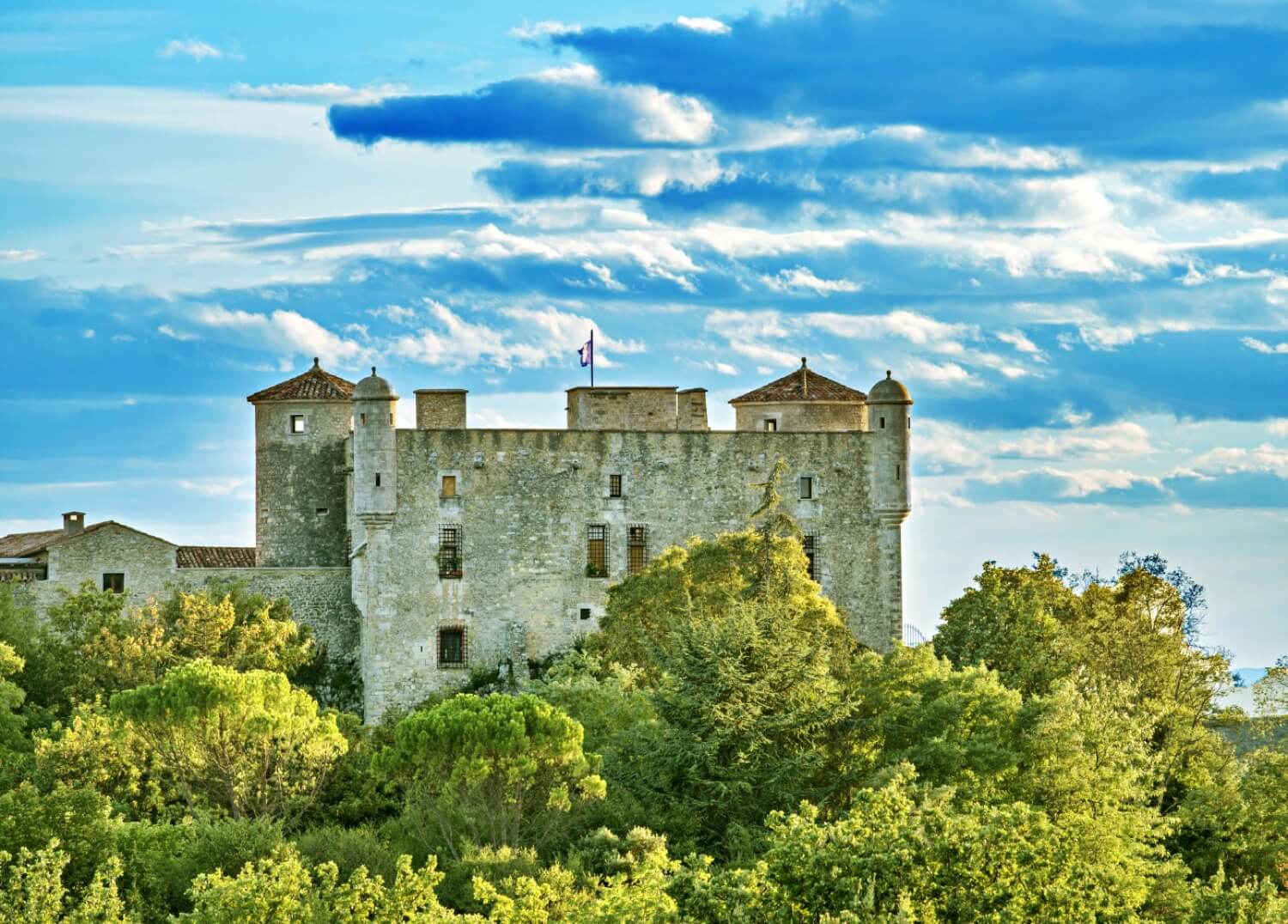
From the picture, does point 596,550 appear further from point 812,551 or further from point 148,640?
point 148,640

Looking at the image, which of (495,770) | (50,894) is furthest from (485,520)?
(50,894)

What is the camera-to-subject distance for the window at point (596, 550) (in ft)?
201

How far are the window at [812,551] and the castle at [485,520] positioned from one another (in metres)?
0.12

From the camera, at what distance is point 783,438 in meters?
62.5

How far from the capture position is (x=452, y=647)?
6078 centimetres

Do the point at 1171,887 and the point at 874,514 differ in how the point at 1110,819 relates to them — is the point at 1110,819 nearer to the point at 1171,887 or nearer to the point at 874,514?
the point at 1171,887

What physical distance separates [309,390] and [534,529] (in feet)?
26.2

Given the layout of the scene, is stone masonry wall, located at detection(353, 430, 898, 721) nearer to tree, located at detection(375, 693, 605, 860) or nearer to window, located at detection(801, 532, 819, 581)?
window, located at detection(801, 532, 819, 581)

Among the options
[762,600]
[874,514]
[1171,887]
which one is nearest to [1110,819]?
[1171,887]

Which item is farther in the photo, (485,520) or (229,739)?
(485,520)

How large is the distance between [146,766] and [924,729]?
1532 centimetres

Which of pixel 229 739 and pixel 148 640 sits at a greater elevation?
pixel 148 640

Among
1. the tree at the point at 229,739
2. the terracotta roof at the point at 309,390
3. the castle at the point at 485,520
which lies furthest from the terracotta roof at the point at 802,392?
the tree at the point at 229,739

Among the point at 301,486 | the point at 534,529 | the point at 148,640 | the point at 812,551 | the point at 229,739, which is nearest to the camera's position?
the point at 229,739
